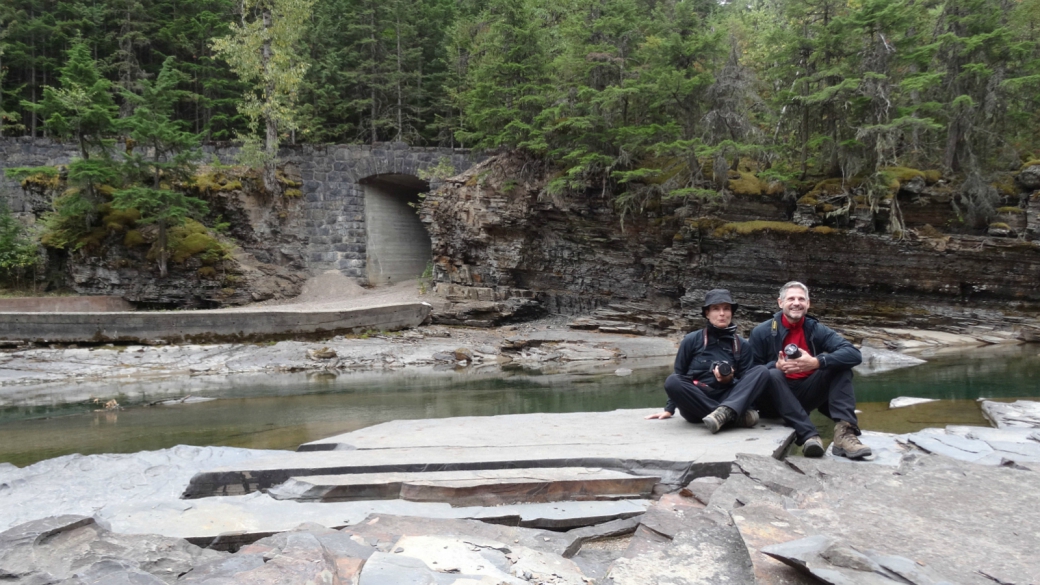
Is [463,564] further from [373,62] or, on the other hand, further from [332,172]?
[373,62]

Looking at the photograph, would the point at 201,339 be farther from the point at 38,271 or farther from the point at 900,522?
the point at 900,522

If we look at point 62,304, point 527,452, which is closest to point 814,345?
point 527,452

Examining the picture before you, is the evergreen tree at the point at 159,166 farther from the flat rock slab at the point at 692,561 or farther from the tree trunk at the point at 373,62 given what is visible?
the flat rock slab at the point at 692,561

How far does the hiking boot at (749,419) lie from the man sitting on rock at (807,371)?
0.19 meters

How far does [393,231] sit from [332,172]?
12.5 feet

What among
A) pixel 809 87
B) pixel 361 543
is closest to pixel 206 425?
pixel 361 543

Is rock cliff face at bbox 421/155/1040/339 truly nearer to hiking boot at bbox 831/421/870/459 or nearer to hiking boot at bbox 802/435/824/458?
hiking boot at bbox 831/421/870/459

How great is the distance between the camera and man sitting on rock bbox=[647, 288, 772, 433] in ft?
16.1

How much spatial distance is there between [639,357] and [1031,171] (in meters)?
12.3

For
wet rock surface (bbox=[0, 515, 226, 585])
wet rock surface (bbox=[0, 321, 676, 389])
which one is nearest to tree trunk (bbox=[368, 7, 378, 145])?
wet rock surface (bbox=[0, 321, 676, 389])

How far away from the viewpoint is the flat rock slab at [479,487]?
402 cm

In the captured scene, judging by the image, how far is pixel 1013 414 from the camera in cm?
677

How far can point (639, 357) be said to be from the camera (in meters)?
17.6

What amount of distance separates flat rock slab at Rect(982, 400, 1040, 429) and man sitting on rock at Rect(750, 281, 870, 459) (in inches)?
107
